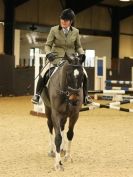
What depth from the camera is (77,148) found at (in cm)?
582

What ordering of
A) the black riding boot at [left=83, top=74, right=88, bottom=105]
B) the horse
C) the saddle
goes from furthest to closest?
1. the saddle
2. the black riding boot at [left=83, top=74, right=88, bottom=105]
3. the horse

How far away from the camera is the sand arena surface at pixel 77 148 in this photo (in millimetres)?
4516

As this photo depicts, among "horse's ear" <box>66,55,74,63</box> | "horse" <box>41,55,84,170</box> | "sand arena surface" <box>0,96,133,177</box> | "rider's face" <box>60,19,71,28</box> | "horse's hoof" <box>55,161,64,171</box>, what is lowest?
"sand arena surface" <box>0,96,133,177</box>

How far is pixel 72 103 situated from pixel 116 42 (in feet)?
57.6

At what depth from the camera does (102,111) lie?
36.8 feet

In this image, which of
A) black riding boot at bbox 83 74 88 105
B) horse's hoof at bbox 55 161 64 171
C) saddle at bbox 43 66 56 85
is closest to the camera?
horse's hoof at bbox 55 161 64 171

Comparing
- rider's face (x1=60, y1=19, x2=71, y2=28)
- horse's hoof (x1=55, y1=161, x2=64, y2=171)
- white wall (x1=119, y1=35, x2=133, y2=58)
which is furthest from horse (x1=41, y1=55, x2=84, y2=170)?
white wall (x1=119, y1=35, x2=133, y2=58)

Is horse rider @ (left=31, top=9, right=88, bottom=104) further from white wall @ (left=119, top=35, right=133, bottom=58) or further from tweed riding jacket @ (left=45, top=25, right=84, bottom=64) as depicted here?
white wall @ (left=119, top=35, right=133, bottom=58)

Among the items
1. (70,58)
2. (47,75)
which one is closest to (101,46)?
(47,75)

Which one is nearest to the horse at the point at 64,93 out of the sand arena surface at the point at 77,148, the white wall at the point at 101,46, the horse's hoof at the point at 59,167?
the horse's hoof at the point at 59,167

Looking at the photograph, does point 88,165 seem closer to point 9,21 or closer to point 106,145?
point 106,145

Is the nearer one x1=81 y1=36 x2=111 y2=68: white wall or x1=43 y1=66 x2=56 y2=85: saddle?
x1=43 y1=66 x2=56 y2=85: saddle

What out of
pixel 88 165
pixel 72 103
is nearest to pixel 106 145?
pixel 88 165

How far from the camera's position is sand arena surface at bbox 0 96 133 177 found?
452 centimetres
